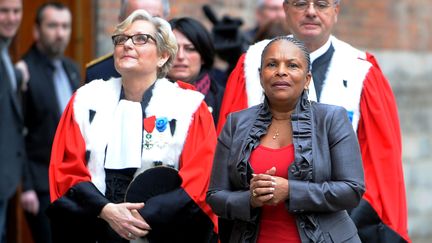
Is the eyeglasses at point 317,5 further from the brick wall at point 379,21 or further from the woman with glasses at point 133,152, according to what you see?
the brick wall at point 379,21

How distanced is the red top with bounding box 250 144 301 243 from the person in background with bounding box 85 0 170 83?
5.34ft

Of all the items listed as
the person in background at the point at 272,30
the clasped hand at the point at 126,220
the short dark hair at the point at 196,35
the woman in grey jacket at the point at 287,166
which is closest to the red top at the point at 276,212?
the woman in grey jacket at the point at 287,166

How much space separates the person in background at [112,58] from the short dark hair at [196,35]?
0.36 feet

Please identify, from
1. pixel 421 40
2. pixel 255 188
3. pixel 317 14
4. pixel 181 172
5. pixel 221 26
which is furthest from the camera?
pixel 421 40

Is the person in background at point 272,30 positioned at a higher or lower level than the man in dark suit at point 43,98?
higher

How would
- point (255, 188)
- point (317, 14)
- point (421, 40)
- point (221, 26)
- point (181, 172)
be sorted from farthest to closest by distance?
point (421, 40), point (221, 26), point (317, 14), point (181, 172), point (255, 188)

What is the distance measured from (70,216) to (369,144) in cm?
157

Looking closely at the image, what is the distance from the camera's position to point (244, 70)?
664 cm

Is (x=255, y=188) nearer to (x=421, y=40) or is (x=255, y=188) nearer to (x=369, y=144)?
(x=369, y=144)

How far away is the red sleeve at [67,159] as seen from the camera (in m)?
6.09

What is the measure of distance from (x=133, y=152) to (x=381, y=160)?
130 centimetres

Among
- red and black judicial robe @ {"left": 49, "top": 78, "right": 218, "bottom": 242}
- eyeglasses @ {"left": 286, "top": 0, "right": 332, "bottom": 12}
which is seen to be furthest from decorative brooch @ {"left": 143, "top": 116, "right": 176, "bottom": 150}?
eyeglasses @ {"left": 286, "top": 0, "right": 332, "bottom": 12}

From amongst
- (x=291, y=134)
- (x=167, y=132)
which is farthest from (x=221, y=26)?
(x=291, y=134)

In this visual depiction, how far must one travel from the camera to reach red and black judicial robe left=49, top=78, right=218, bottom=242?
Result: 6.03 metres
